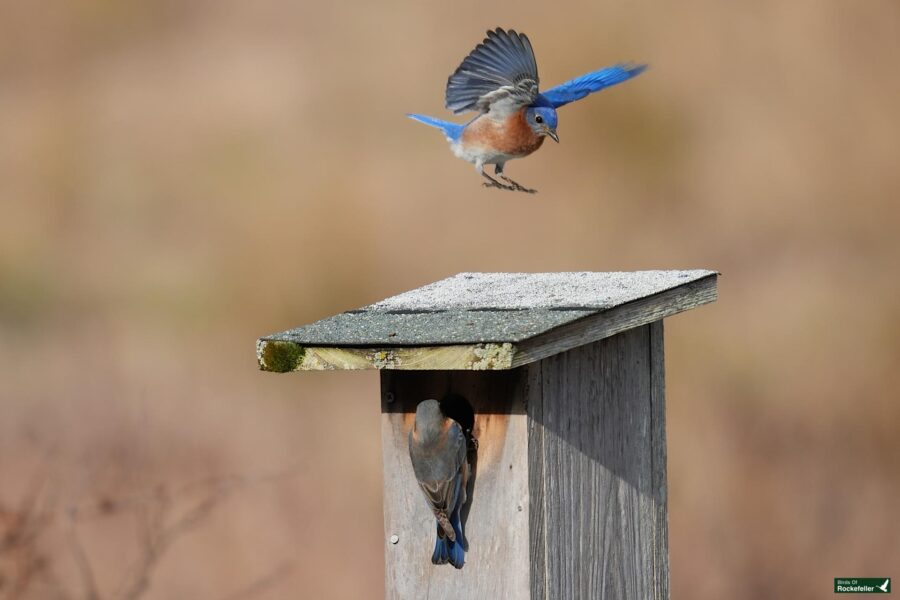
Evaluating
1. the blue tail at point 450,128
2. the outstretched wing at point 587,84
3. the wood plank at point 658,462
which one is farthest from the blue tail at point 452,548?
the outstretched wing at point 587,84

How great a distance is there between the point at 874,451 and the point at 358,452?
225cm

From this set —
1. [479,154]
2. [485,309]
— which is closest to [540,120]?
[479,154]

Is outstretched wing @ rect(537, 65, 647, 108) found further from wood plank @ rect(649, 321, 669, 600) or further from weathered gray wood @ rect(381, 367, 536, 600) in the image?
weathered gray wood @ rect(381, 367, 536, 600)

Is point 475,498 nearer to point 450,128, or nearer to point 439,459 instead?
point 439,459

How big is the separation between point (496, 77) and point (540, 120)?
257 millimetres

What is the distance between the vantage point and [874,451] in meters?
6.44

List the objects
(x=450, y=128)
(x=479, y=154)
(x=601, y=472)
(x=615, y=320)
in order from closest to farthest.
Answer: (x=615, y=320) → (x=601, y=472) → (x=479, y=154) → (x=450, y=128)

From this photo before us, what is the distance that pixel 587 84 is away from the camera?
4641mm

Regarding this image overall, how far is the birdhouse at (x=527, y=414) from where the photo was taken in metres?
3.28

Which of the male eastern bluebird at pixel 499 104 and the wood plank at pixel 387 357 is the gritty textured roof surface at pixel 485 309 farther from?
the male eastern bluebird at pixel 499 104

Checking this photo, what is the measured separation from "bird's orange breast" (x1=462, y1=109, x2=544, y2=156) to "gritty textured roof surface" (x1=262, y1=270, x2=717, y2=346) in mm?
A: 353

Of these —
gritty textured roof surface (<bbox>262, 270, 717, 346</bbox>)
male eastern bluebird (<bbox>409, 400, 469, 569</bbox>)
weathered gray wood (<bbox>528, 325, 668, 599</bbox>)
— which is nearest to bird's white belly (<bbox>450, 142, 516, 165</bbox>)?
gritty textured roof surface (<bbox>262, 270, 717, 346</bbox>)

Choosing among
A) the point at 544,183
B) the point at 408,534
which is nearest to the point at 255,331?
the point at 544,183

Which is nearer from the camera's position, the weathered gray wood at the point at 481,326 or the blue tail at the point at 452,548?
the weathered gray wood at the point at 481,326
